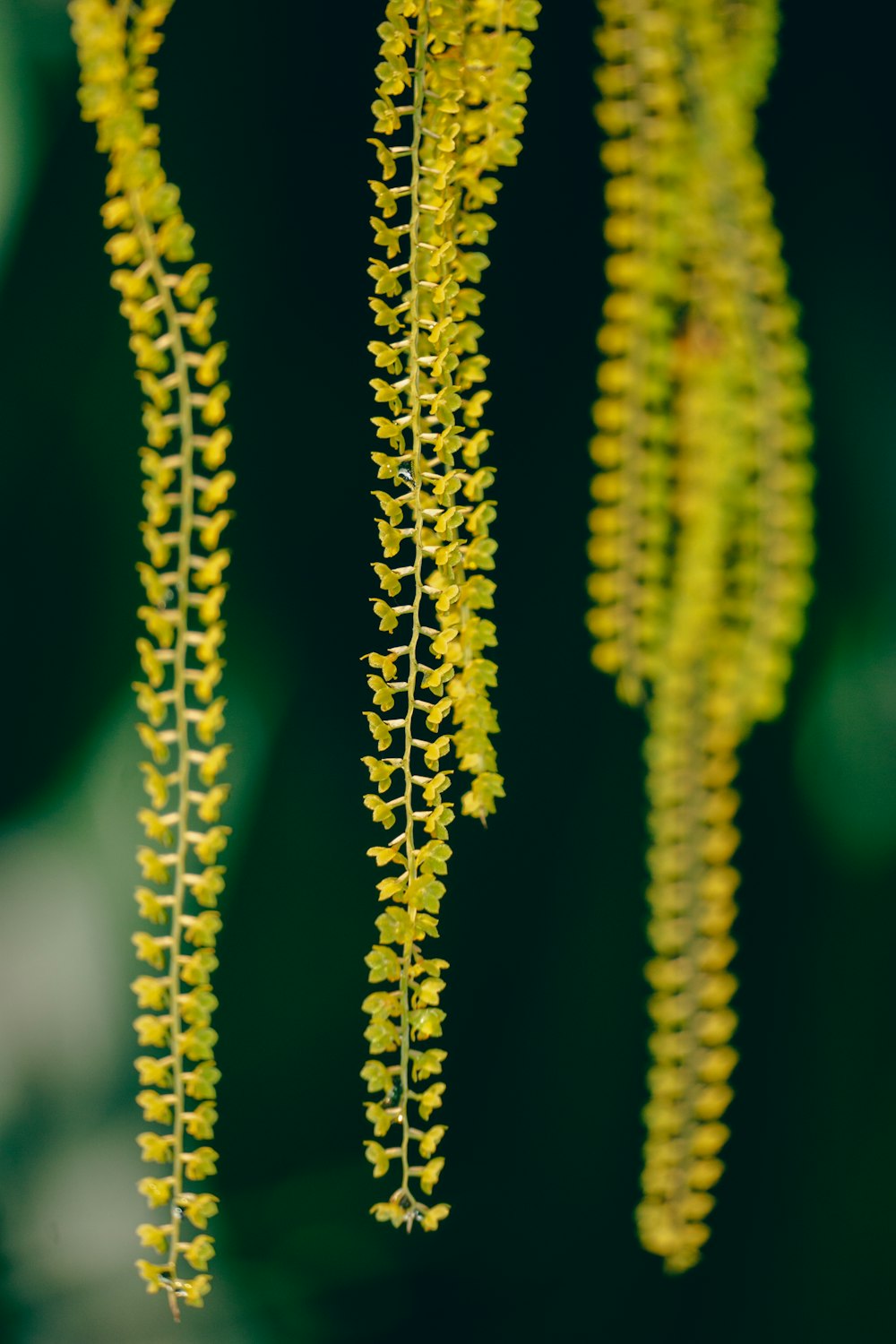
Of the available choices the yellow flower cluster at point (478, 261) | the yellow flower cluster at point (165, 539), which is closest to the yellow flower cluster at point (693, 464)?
the yellow flower cluster at point (478, 261)

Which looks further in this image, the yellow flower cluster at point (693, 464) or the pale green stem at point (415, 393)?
the yellow flower cluster at point (693, 464)

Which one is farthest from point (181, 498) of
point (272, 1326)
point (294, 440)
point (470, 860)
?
Answer: point (272, 1326)

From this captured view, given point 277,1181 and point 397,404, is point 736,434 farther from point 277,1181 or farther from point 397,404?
point 277,1181

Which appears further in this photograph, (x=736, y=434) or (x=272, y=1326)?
(x=272, y=1326)

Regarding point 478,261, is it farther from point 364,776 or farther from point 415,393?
point 364,776

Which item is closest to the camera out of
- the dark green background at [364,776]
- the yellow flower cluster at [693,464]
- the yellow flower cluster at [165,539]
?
the yellow flower cluster at [165,539]

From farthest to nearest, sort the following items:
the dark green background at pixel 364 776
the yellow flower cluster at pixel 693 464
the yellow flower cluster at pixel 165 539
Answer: the dark green background at pixel 364 776
the yellow flower cluster at pixel 693 464
the yellow flower cluster at pixel 165 539

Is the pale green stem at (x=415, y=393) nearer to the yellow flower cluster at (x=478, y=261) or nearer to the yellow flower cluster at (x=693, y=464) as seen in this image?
the yellow flower cluster at (x=478, y=261)
